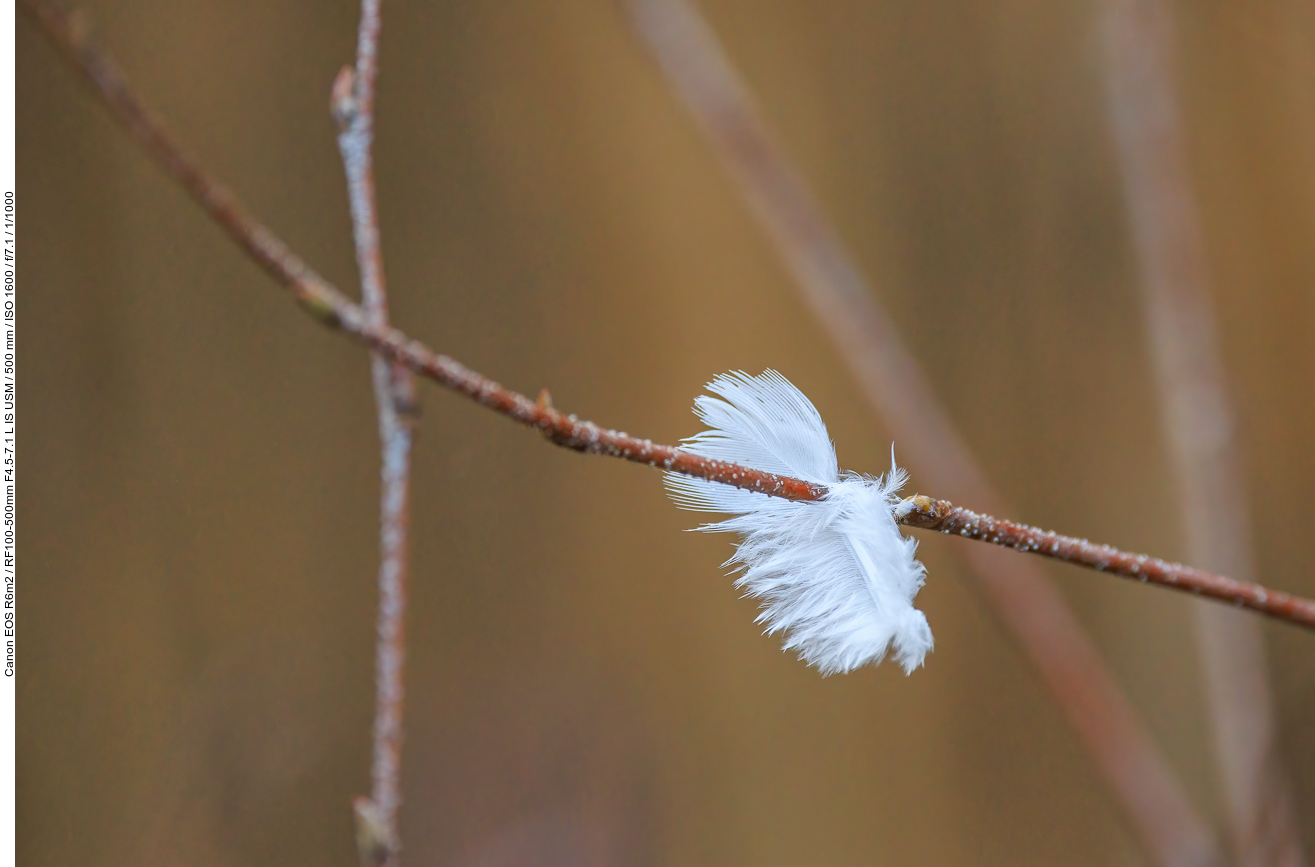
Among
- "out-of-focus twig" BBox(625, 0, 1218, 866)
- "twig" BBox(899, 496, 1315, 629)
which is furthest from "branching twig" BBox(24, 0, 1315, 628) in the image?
"out-of-focus twig" BBox(625, 0, 1218, 866)

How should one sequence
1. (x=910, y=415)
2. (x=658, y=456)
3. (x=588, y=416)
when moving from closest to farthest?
(x=658, y=456) → (x=910, y=415) → (x=588, y=416)

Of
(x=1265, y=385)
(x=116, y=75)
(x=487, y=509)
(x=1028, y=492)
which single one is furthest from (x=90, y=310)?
(x=1265, y=385)

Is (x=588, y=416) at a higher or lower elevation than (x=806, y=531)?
higher

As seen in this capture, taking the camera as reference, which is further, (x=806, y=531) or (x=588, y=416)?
(x=588, y=416)

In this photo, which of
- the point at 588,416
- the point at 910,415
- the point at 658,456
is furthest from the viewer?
the point at 588,416

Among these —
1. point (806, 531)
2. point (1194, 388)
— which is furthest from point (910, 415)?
point (806, 531)

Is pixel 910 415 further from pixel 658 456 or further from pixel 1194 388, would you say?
pixel 658 456
